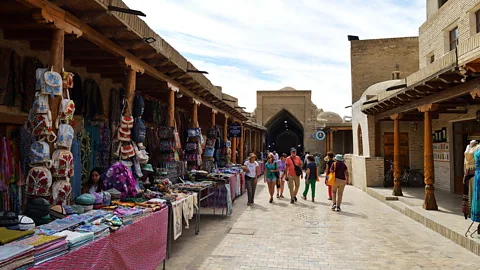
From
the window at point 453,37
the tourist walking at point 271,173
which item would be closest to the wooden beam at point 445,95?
the window at point 453,37

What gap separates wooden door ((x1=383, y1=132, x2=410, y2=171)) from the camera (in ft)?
51.1

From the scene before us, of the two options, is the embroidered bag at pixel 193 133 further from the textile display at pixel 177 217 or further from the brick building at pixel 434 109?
the brick building at pixel 434 109

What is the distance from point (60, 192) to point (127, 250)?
3.29 ft

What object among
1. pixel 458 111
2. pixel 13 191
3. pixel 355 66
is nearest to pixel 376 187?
pixel 458 111

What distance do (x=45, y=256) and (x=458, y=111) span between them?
1159cm

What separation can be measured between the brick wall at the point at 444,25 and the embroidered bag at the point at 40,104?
10.5m

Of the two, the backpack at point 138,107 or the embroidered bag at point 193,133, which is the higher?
the backpack at point 138,107

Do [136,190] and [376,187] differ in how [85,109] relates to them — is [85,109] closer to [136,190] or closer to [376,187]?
[136,190]

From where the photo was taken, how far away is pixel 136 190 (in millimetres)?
5457

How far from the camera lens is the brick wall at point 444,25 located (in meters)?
11.1

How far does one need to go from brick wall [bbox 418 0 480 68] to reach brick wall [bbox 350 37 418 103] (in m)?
5.57

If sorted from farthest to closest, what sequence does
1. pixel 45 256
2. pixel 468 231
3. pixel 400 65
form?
1. pixel 400 65
2. pixel 468 231
3. pixel 45 256

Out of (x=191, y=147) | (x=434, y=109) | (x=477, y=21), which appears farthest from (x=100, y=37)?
(x=477, y=21)

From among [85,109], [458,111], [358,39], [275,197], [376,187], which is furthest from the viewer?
[358,39]
